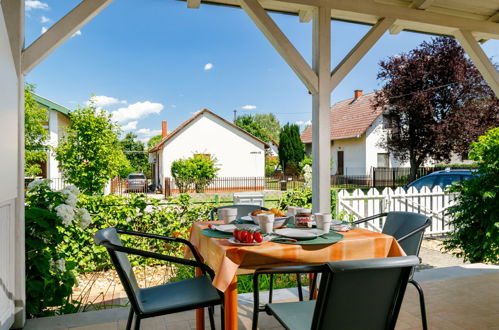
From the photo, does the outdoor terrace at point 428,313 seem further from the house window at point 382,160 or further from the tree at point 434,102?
the house window at point 382,160

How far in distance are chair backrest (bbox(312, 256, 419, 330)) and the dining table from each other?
49 centimetres

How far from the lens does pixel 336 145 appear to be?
22547 mm

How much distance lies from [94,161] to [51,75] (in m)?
31.1

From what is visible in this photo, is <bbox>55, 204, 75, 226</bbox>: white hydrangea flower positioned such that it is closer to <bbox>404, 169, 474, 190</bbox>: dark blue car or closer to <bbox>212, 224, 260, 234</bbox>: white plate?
<bbox>212, 224, 260, 234</bbox>: white plate

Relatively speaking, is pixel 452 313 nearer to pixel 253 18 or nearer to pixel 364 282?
pixel 364 282

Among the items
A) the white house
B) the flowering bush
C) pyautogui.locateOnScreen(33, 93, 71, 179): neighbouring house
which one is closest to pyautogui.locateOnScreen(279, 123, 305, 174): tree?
the white house

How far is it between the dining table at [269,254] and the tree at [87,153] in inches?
320

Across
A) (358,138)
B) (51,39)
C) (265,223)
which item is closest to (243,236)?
(265,223)

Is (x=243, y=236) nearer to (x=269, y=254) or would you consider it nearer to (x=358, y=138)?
(x=269, y=254)

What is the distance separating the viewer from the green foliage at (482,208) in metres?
4.19

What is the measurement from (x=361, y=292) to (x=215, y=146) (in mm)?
19608

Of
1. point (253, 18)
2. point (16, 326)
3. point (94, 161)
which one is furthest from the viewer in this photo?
point (94, 161)

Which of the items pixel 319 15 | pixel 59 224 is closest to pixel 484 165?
pixel 319 15

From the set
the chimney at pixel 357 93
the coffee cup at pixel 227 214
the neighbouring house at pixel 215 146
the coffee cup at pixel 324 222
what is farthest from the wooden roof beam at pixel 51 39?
the chimney at pixel 357 93
